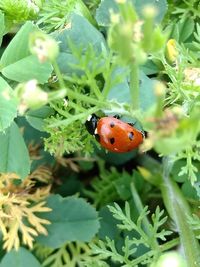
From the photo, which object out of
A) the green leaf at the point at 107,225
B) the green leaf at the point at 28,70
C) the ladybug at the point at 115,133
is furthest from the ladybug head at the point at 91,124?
the green leaf at the point at 107,225

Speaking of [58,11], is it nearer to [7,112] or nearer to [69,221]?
[7,112]

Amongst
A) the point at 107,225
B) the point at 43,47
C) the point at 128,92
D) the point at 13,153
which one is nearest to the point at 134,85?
the point at 43,47

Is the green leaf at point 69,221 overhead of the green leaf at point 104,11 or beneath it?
beneath

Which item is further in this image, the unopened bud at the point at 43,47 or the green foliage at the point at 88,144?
the green foliage at the point at 88,144

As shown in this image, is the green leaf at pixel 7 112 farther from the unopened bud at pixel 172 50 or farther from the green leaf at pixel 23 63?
the unopened bud at pixel 172 50

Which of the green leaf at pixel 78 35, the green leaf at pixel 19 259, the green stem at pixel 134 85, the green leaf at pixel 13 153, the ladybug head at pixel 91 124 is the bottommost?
the green leaf at pixel 19 259

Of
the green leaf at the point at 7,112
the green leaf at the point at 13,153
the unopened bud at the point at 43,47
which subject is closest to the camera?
the unopened bud at the point at 43,47

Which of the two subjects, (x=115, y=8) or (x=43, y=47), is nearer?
(x=43, y=47)
